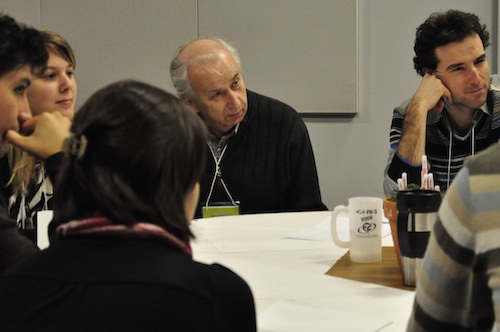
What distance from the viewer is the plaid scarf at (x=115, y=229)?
34.5 inches

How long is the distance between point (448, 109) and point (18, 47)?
1.85 meters

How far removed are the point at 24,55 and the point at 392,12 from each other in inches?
103

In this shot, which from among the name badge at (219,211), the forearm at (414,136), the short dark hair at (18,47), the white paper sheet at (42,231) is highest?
the short dark hair at (18,47)

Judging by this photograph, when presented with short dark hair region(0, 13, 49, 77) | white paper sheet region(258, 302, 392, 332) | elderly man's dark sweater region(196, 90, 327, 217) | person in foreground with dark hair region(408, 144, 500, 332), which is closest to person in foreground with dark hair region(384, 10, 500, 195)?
elderly man's dark sweater region(196, 90, 327, 217)

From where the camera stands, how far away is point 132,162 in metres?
0.89

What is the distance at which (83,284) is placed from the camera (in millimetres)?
838

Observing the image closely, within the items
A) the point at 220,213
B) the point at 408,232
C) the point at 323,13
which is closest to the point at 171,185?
the point at 408,232

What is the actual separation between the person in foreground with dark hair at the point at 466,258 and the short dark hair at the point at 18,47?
3.30ft

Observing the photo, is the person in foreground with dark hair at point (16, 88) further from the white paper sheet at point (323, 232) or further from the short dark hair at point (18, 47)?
the white paper sheet at point (323, 232)

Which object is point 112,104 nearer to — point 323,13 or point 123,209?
point 123,209

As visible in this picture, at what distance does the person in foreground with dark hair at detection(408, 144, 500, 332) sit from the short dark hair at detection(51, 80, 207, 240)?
1.12ft

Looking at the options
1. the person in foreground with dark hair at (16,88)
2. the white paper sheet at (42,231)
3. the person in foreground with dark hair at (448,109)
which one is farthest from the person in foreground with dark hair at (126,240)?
the person in foreground with dark hair at (448,109)

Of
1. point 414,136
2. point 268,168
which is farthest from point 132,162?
point 414,136

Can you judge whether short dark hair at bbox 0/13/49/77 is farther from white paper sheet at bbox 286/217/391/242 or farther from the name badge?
the name badge
